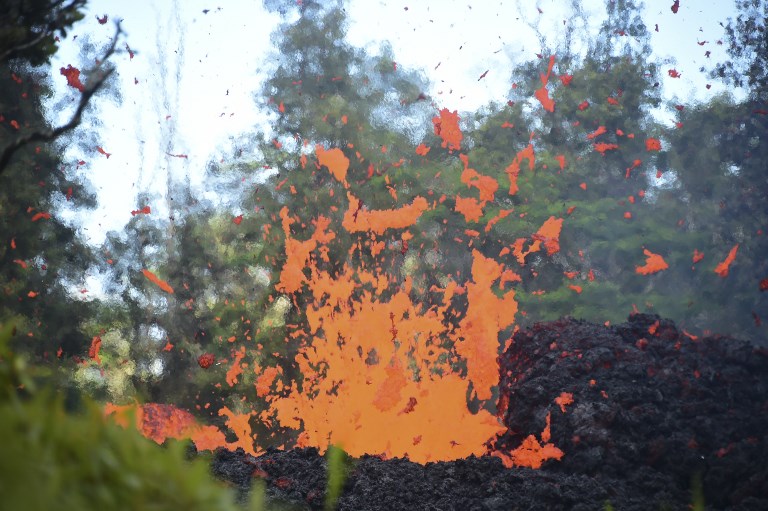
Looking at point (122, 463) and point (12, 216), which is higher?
point (12, 216)

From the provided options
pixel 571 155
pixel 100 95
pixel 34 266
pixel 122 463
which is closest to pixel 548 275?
pixel 571 155

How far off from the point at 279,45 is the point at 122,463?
19.5 m

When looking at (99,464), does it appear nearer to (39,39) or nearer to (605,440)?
(39,39)

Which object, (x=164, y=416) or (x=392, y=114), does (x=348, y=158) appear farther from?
(x=164, y=416)

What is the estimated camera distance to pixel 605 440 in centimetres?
700

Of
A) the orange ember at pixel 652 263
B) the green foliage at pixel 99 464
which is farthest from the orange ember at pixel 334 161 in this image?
the green foliage at pixel 99 464

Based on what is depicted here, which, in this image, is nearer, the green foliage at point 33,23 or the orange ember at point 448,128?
the green foliage at point 33,23

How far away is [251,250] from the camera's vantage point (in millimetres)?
17609

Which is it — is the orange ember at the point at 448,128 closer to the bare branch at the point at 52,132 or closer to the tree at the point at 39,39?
the tree at the point at 39,39

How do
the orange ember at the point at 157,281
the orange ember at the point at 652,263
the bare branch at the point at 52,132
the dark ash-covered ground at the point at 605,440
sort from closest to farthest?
the bare branch at the point at 52,132, the dark ash-covered ground at the point at 605,440, the orange ember at the point at 652,263, the orange ember at the point at 157,281

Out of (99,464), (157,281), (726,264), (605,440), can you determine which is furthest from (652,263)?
(99,464)

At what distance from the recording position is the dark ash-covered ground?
595cm

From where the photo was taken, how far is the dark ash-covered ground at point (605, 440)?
234 inches

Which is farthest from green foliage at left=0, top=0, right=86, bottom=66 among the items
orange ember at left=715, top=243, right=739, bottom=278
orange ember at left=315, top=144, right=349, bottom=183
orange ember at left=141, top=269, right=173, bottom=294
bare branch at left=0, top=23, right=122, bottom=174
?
orange ember at left=715, top=243, right=739, bottom=278
